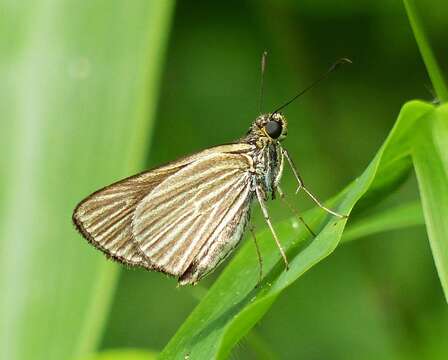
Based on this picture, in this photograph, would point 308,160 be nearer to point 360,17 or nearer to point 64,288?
point 360,17

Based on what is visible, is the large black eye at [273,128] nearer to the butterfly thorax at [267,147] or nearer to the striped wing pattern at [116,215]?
the butterfly thorax at [267,147]

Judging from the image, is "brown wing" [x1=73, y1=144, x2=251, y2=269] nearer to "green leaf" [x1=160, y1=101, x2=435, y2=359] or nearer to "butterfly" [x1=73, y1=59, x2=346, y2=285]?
"butterfly" [x1=73, y1=59, x2=346, y2=285]

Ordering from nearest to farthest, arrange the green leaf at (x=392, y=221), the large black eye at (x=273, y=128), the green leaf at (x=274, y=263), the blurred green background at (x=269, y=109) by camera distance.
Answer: the green leaf at (x=274, y=263), the green leaf at (x=392, y=221), the large black eye at (x=273, y=128), the blurred green background at (x=269, y=109)

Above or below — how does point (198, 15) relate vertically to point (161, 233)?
above

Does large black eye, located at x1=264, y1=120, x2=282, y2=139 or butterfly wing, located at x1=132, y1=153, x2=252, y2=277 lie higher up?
large black eye, located at x1=264, y1=120, x2=282, y2=139

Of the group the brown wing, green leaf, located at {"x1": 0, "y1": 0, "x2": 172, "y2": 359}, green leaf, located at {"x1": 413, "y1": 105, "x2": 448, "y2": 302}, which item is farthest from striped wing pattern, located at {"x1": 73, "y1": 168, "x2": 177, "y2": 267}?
green leaf, located at {"x1": 413, "y1": 105, "x2": 448, "y2": 302}

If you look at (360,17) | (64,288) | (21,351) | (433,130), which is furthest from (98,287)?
(360,17)

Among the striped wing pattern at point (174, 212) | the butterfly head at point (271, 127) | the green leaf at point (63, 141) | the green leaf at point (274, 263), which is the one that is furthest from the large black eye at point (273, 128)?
the green leaf at point (63, 141)
